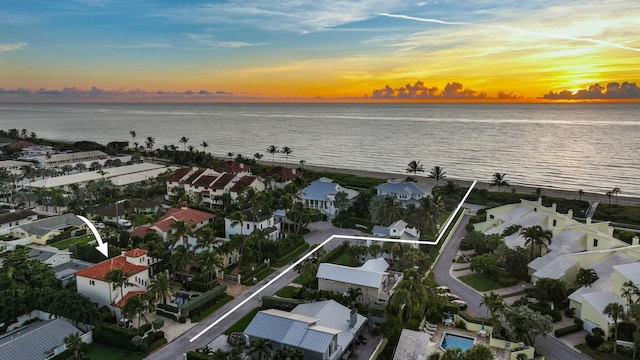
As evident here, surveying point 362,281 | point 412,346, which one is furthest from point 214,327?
point 412,346

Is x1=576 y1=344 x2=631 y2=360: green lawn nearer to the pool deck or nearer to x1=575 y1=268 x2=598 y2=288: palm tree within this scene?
the pool deck

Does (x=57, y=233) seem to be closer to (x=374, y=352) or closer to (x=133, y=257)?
(x=133, y=257)

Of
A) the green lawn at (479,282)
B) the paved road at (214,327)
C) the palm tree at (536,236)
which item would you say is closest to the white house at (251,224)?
the paved road at (214,327)

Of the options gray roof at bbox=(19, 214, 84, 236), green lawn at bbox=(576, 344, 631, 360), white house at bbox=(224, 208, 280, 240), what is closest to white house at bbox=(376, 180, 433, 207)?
white house at bbox=(224, 208, 280, 240)

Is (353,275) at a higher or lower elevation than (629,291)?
lower

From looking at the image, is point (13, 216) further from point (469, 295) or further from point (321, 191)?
point (469, 295)

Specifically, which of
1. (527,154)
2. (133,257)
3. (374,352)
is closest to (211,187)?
(133,257)

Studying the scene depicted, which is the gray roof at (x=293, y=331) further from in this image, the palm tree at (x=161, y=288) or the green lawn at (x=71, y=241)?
the green lawn at (x=71, y=241)
